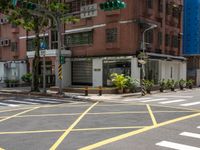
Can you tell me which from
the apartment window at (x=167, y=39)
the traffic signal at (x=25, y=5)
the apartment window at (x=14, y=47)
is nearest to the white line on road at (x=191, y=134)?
the traffic signal at (x=25, y=5)

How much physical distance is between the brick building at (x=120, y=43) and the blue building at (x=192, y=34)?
13.6ft

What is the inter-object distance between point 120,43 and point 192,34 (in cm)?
1743

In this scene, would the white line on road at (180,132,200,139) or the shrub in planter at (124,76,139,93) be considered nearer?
the white line on road at (180,132,200,139)

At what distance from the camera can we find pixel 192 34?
1934 inches

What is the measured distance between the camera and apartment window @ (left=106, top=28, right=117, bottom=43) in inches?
1436

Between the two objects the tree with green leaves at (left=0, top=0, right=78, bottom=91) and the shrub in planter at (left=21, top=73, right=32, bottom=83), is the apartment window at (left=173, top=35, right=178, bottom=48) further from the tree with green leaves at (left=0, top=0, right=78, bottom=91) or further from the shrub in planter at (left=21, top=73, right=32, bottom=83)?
the shrub in planter at (left=21, top=73, right=32, bottom=83)

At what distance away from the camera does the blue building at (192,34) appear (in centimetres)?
4869

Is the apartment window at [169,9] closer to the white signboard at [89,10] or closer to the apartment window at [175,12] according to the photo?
the apartment window at [175,12]

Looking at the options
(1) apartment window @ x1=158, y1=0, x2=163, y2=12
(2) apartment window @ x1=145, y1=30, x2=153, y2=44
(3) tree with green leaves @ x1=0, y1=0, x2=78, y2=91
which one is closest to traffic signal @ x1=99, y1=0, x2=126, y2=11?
(3) tree with green leaves @ x1=0, y1=0, x2=78, y2=91

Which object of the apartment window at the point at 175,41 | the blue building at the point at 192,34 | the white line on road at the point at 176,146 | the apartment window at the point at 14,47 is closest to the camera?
the white line on road at the point at 176,146

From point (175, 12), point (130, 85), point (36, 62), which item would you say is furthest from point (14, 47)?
point (175, 12)

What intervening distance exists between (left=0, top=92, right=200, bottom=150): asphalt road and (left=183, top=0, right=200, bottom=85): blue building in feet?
114

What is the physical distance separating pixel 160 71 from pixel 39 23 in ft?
53.4

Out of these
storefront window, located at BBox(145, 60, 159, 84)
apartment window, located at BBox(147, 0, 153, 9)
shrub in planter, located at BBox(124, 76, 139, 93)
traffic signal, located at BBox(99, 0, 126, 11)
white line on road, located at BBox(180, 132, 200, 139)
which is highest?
apartment window, located at BBox(147, 0, 153, 9)
